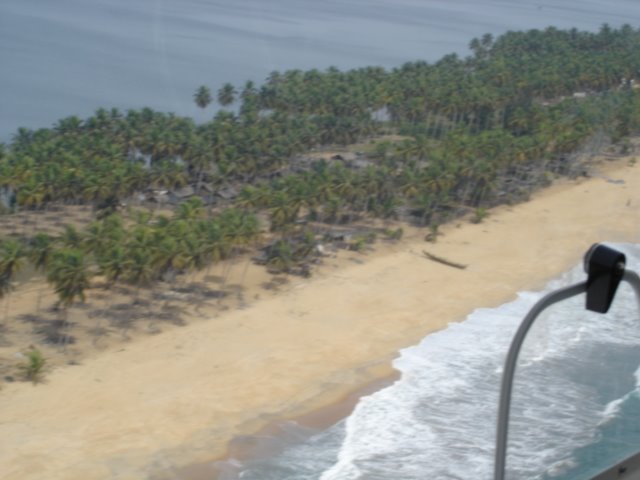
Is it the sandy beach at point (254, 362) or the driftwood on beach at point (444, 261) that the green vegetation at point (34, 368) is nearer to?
the sandy beach at point (254, 362)

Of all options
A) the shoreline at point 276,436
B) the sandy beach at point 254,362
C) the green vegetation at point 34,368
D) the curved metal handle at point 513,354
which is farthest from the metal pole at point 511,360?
the green vegetation at point 34,368

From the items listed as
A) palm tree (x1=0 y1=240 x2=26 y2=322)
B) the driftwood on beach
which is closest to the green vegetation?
palm tree (x1=0 y1=240 x2=26 y2=322)

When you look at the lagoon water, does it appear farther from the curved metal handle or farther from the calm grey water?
the calm grey water

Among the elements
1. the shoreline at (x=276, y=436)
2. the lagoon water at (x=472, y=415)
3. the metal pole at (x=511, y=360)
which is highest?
the metal pole at (x=511, y=360)

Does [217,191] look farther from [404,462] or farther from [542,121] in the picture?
[404,462]

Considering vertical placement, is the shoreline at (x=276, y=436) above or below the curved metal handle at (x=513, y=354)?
below

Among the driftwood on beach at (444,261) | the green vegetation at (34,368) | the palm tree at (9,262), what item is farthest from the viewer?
the driftwood on beach at (444,261)
